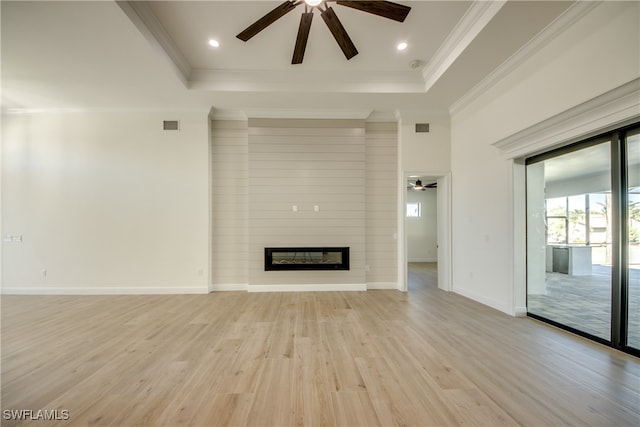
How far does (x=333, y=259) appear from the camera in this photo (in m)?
4.74

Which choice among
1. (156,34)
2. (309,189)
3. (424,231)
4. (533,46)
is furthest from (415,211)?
(156,34)

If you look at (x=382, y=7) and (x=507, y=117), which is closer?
(x=382, y=7)

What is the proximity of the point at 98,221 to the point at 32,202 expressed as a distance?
4.10ft

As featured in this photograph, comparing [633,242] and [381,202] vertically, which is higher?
[381,202]

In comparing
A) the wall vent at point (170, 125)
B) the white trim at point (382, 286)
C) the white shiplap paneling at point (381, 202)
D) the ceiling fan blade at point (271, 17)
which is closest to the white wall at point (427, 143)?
the white shiplap paneling at point (381, 202)

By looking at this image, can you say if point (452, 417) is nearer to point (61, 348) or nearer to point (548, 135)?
point (548, 135)

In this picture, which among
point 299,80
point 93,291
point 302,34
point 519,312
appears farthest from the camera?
point 93,291

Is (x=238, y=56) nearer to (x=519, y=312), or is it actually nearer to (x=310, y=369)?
(x=310, y=369)

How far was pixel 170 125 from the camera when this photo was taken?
459cm

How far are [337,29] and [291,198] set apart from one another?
9.33 feet

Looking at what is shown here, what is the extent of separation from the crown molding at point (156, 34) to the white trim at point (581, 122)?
4688 mm

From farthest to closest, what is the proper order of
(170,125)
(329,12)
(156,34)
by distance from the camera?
(170,125) < (156,34) < (329,12)

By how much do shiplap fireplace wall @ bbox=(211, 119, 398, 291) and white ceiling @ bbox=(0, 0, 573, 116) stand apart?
489 mm

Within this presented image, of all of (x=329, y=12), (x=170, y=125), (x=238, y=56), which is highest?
(x=238, y=56)
